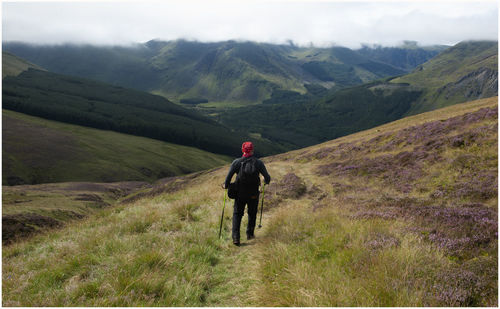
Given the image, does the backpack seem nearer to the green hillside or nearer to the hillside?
the hillside

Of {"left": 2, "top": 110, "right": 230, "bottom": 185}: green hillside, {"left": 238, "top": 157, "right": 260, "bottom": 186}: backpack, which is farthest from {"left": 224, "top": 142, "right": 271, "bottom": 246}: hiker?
{"left": 2, "top": 110, "right": 230, "bottom": 185}: green hillside

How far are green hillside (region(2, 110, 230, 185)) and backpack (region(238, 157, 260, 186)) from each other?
4242 inches

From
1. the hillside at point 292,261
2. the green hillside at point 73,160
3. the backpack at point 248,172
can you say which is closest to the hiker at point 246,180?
the backpack at point 248,172

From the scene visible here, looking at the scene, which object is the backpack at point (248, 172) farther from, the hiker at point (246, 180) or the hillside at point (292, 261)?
the hillside at point (292, 261)

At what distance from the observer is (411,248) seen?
6207 mm

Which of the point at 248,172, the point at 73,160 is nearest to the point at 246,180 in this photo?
the point at 248,172

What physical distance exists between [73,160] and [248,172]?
123648 millimetres

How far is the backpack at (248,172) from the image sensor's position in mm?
9578

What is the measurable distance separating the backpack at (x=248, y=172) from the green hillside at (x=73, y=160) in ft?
353

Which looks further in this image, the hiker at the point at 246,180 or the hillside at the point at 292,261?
the hiker at the point at 246,180

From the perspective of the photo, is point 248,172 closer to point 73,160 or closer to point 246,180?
point 246,180

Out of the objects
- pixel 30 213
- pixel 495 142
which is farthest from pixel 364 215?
pixel 30 213

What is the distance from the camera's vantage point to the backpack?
9578 mm

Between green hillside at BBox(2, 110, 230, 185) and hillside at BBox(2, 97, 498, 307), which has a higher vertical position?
hillside at BBox(2, 97, 498, 307)
